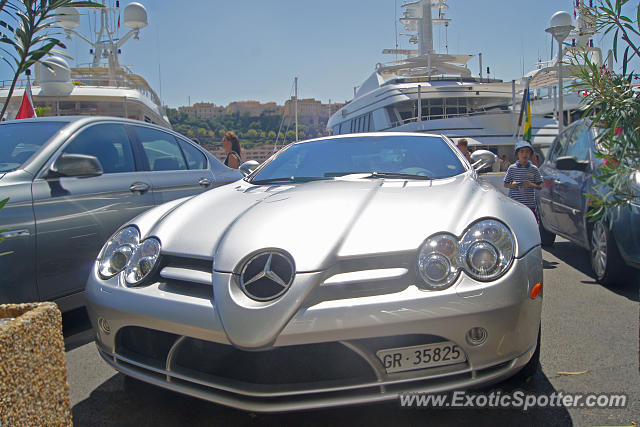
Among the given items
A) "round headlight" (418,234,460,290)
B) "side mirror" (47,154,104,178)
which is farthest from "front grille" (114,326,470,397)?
"side mirror" (47,154,104,178)

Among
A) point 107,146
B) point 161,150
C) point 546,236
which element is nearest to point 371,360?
point 107,146

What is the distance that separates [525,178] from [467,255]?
16.4ft

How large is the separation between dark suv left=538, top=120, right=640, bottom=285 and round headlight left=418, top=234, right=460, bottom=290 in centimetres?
178

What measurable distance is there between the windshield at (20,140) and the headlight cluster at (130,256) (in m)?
1.24

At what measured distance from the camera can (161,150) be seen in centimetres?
452

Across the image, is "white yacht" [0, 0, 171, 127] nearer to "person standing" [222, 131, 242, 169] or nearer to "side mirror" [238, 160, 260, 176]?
"person standing" [222, 131, 242, 169]

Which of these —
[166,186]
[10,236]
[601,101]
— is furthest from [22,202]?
[601,101]

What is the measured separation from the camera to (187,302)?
6.57ft

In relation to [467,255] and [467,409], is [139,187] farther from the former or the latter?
[467,409]

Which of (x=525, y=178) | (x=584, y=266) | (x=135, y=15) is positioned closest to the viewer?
(x=584, y=266)

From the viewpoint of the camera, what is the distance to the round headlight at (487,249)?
2.03 meters

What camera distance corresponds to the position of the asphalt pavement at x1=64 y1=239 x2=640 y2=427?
2193mm

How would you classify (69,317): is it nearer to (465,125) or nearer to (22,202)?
(22,202)

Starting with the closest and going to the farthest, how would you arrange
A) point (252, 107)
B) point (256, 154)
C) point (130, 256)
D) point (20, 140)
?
point (130, 256), point (20, 140), point (256, 154), point (252, 107)
